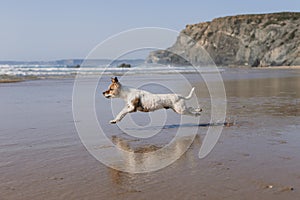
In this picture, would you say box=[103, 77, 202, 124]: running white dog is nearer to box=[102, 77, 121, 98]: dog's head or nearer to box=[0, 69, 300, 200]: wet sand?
box=[102, 77, 121, 98]: dog's head

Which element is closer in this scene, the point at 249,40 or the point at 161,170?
the point at 161,170

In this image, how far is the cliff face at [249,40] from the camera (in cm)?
7656

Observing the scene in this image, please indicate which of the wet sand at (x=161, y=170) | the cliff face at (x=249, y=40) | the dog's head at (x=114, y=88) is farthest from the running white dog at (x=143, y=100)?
the cliff face at (x=249, y=40)

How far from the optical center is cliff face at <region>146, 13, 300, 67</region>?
76562 mm

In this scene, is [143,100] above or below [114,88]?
below

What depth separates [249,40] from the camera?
3558 inches

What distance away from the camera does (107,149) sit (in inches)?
259

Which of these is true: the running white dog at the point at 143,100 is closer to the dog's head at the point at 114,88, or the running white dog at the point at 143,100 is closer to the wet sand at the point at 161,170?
the dog's head at the point at 114,88

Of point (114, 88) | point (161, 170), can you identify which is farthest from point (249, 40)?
point (161, 170)

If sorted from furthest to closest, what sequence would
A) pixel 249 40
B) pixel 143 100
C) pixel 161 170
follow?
pixel 249 40, pixel 143 100, pixel 161 170

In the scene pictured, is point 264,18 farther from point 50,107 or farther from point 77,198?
point 77,198

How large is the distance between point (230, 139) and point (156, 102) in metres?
1.94

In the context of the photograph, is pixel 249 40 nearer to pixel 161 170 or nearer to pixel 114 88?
pixel 114 88

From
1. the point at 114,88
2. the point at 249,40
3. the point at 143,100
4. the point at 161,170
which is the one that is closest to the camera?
the point at 161,170
